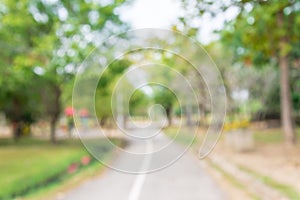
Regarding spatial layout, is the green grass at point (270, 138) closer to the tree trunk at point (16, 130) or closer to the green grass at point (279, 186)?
the green grass at point (279, 186)

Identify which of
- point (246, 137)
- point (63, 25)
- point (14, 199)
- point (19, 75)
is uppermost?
point (63, 25)

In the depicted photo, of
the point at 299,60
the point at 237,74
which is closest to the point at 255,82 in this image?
the point at 237,74

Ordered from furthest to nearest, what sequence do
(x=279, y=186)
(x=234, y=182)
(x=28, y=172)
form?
(x=28, y=172) → (x=234, y=182) → (x=279, y=186)

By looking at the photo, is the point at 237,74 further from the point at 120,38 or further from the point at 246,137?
the point at 120,38

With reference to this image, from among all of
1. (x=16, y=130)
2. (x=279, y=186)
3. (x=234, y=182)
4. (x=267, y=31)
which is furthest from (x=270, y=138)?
(x=16, y=130)

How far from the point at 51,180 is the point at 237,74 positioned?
20549 mm

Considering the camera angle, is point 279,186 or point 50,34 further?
point 50,34

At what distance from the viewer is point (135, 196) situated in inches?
388

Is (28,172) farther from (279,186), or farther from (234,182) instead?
(279,186)

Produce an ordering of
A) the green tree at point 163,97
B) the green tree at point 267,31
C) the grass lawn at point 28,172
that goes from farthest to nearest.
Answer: the green tree at point 163,97 → the grass lawn at point 28,172 → the green tree at point 267,31

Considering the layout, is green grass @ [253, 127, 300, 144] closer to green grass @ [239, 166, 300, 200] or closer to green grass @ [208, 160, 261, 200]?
green grass @ [208, 160, 261, 200]

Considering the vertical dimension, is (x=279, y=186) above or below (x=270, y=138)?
below

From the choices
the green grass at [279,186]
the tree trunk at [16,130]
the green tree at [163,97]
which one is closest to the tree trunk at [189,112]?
the green tree at [163,97]

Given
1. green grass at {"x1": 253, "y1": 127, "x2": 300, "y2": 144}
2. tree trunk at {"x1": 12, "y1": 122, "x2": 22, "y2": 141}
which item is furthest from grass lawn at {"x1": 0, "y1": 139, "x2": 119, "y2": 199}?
tree trunk at {"x1": 12, "y1": 122, "x2": 22, "y2": 141}
